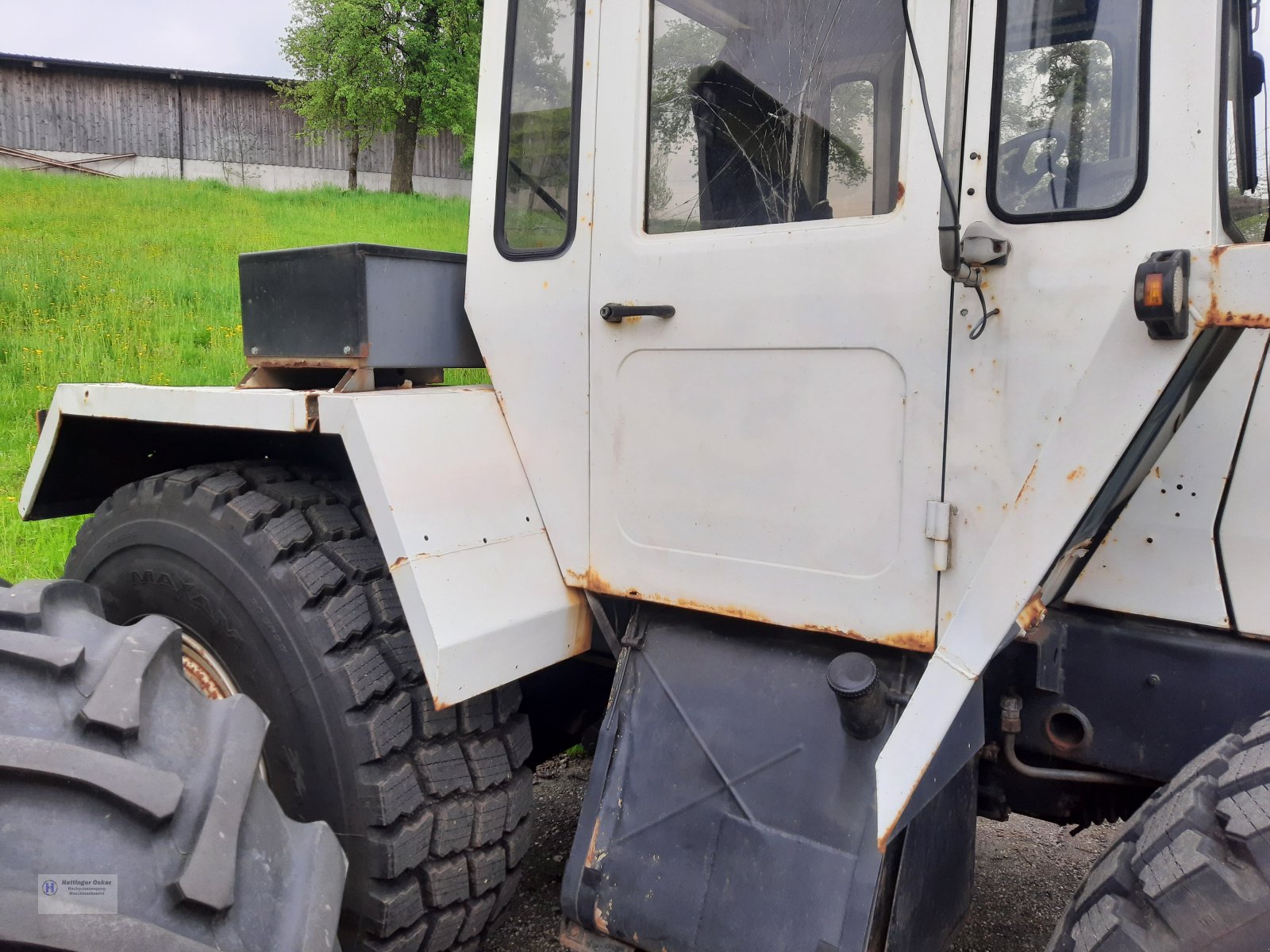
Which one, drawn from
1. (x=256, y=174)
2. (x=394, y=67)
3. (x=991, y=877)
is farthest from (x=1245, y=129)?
(x=256, y=174)

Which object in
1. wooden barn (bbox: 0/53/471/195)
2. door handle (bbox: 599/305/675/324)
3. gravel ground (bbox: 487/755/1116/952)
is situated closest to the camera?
door handle (bbox: 599/305/675/324)

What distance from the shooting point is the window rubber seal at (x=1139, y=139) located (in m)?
1.45

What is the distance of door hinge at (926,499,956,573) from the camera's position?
1.66m

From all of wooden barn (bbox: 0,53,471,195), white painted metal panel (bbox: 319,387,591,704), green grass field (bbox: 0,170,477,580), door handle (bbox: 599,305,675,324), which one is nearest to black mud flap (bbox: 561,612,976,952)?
white painted metal panel (bbox: 319,387,591,704)

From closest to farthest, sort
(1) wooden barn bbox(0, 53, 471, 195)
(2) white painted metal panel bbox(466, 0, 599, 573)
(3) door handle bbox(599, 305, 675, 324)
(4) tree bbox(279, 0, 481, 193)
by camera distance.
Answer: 1. (3) door handle bbox(599, 305, 675, 324)
2. (2) white painted metal panel bbox(466, 0, 599, 573)
3. (4) tree bbox(279, 0, 481, 193)
4. (1) wooden barn bbox(0, 53, 471, 195)

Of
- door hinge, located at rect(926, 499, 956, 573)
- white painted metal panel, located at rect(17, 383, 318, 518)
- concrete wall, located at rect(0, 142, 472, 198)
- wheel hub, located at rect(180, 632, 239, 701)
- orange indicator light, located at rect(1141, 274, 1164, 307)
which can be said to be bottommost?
wheel hub, located at rect(180, 632, 239, 701)

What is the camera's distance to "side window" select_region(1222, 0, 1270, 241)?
5.02ft

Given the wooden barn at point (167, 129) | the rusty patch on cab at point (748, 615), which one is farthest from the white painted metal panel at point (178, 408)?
the wooden barn at point (167, 129)

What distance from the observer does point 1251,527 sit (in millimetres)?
1526

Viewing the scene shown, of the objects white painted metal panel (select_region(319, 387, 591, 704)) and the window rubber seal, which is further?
A: white painted metal panel (select_region(319, 387, 591, 704))

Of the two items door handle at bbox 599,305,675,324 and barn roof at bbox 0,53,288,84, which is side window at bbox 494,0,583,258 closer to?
door handle at bbox 599,305,675,324

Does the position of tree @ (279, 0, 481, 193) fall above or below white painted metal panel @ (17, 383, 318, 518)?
above

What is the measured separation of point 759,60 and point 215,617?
1.66 metres

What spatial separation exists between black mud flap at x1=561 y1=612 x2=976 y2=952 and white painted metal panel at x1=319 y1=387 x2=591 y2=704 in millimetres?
229
